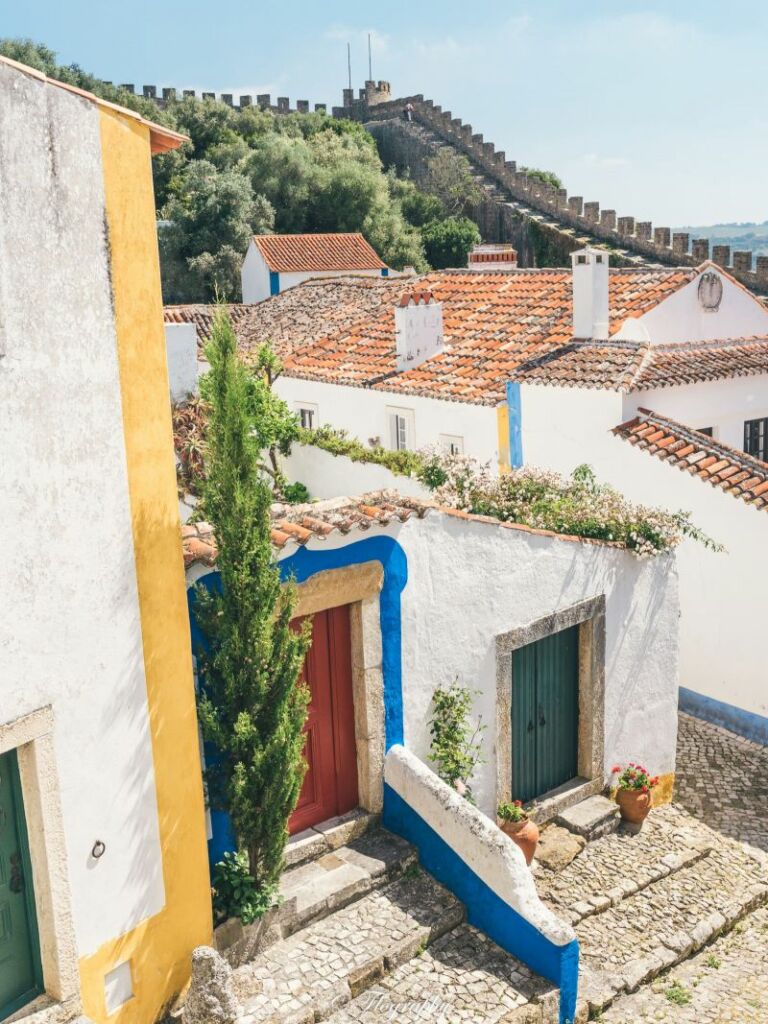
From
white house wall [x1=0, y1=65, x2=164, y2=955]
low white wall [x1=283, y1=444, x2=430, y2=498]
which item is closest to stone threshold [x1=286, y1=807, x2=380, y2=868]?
white house wall [x1=0, y1=65, x2=164, y2=955]

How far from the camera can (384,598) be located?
7457 mm

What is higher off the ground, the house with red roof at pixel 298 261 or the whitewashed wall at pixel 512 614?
the house with red roof at pixel 298 261

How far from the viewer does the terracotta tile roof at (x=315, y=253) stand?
2961 centimetres

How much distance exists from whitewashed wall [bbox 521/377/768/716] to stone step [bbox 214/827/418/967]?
6261 millimetres

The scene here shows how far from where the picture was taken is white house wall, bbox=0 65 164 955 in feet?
16.2

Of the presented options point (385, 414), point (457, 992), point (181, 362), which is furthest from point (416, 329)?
point (457, 992)

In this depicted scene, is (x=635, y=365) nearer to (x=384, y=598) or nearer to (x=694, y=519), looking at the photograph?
(x=694, y=519)

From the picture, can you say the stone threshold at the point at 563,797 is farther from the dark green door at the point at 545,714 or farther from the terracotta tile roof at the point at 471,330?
the terracotta tile roof at the point at 471,330

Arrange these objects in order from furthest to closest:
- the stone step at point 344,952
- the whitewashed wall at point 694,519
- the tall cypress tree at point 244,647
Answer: the whitewashed wall at point 694,519
the stone step at point 344,952
the tall cypress tree at point 244,647

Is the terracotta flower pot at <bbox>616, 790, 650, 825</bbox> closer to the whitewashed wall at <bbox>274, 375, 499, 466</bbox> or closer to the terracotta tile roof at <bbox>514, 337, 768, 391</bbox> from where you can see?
the terracotta tile roof at <bbox>514, 337, 768, 391</bbox>

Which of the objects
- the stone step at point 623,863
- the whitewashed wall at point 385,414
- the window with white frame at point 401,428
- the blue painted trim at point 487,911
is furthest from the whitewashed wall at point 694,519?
the blue painted trim at point 487,911

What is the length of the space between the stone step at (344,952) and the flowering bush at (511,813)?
3.76 ft

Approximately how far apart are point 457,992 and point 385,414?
989 cm

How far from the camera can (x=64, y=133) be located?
200 inches
